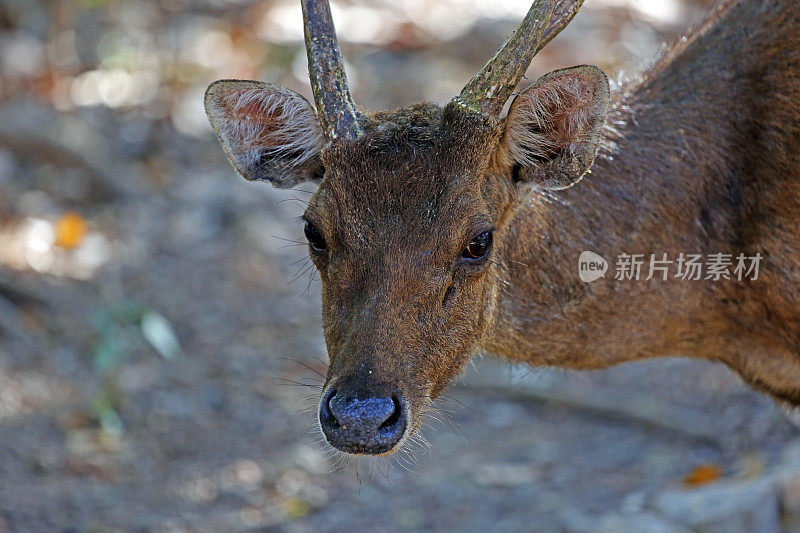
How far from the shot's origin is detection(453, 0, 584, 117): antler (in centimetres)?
405

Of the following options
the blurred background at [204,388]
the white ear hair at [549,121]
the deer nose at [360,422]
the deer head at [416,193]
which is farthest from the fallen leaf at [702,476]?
the deer nose at [360,422]

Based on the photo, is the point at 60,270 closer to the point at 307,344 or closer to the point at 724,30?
the point at 307,344

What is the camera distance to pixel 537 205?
15.2 feet

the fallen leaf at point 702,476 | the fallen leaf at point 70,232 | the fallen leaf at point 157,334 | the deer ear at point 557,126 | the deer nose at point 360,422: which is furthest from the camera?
the fallen leaf at point 70,232

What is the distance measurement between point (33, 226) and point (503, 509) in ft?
15.5

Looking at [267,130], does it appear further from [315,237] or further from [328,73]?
[315,237]

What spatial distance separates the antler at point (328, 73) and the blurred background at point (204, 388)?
4.27 ft

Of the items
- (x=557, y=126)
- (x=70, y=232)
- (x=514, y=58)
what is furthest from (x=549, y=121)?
Answer: (x=70, y=232)

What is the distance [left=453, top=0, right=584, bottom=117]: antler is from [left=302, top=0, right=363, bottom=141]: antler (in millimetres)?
473

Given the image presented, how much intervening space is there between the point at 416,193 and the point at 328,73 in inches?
25.5

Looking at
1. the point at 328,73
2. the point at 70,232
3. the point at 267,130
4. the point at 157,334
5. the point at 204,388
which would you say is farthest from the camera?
the point at 70,232

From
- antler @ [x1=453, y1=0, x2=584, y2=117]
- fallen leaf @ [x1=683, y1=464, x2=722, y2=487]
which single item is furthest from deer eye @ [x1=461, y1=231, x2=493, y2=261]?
fallen leaf @ [x1=683, y1=464, x2=722, y2=487]

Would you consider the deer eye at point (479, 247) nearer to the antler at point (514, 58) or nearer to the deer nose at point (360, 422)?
the antler at point (514, 58)

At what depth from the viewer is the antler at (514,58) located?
4051 mm
